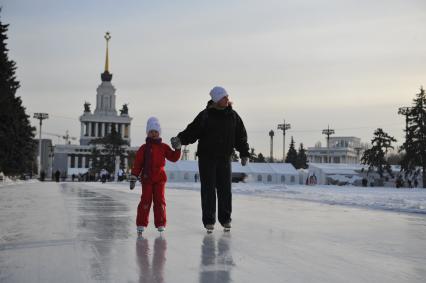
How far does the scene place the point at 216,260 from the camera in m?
4.24

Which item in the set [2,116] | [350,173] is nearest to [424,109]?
[350,173]

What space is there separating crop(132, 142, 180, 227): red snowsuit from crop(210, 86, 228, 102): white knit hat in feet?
2.48

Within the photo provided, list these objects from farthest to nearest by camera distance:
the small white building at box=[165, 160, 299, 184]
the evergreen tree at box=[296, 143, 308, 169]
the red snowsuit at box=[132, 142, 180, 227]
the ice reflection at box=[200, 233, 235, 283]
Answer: the evergreen tree at box=[296, 143, 308, 169]
the small white building at box=[165, 160, 299, 184]
the red snowsuit at box=[132, 142, 180, 227]
the ice reflection at box=[200, 233, 235, 283]

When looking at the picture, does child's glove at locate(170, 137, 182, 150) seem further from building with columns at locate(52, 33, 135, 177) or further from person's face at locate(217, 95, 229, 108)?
building with columns at locate(52, 33, 135, 177)

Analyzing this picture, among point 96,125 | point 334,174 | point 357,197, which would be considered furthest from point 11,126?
point 96,125

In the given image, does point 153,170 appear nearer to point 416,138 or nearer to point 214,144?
point 214,144

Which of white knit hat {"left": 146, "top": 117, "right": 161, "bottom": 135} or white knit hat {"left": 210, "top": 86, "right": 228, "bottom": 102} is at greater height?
white knit hat {"left": 210, "top": 86, "right": 228, "bottom": 102}

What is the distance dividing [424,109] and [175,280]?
2517 inches

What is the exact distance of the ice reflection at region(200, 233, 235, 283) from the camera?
140 inches

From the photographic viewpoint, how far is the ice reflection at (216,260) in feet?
11.7

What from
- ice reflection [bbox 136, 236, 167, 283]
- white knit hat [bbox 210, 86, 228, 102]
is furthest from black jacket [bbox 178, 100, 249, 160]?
ice reflection [bbox 136, 236, 167, 283]

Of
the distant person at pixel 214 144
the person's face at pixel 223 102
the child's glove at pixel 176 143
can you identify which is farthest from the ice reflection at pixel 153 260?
the person's face at pixel 223 102

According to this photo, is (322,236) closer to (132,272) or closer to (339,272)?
(339,272)

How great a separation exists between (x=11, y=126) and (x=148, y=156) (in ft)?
133
